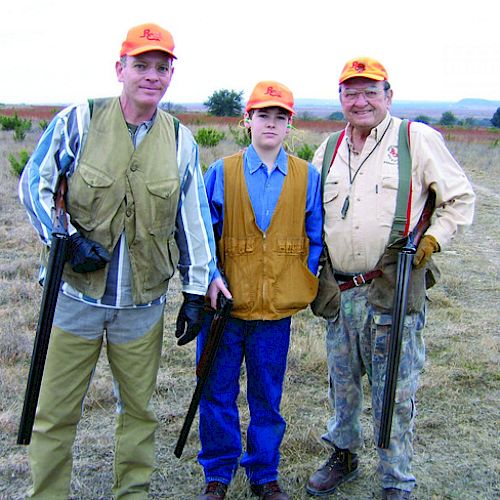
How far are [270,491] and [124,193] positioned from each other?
1686 millimetres

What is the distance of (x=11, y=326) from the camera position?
5145 millimetres

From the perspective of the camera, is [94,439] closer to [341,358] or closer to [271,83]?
A: [341,358]

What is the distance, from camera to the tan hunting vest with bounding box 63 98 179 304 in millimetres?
2604

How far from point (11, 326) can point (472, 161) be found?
19614mm

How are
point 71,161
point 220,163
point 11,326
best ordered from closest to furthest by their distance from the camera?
point 71,161, point 220,163, point 11,326

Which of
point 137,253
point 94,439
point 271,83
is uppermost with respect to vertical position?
point 271,83

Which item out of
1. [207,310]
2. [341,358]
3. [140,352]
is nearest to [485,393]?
[341,358]

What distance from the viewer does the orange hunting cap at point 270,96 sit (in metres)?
2.87

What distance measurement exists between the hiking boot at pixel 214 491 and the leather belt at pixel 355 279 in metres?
1.16

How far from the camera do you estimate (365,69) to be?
2945 mm

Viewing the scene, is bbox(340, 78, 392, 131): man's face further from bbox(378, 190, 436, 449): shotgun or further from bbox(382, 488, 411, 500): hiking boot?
bbox(382, 488, 411, 500): hiking boot

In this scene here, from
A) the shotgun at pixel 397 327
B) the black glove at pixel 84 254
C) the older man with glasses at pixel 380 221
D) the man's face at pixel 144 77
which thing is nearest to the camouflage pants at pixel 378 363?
the older man with glasses at pixel 380 221

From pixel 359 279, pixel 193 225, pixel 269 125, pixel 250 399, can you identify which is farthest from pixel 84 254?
pixel 359 279

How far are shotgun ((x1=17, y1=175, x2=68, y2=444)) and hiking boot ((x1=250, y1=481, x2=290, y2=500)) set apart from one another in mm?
1234
